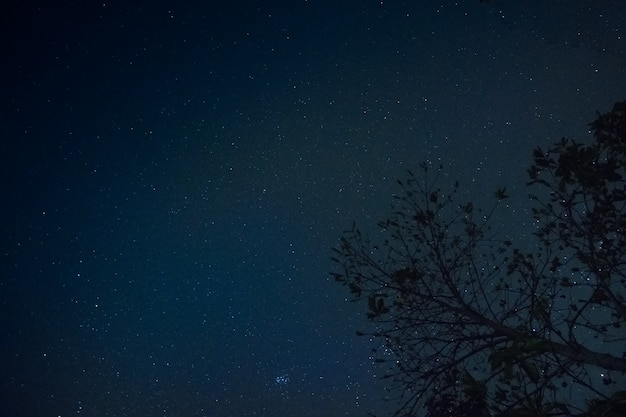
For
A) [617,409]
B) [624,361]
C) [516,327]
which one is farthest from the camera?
[516,327]

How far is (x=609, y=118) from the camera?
171 inches

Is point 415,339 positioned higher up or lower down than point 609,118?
lower down

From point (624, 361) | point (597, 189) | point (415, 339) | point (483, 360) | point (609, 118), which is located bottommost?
point (624, 361)

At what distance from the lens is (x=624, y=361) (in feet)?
13.1

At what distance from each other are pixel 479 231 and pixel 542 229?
0.67 metres

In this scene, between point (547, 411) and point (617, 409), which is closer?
point (617, 409)

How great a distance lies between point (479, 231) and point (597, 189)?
4.05ft

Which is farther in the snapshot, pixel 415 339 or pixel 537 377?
pixel 415 339

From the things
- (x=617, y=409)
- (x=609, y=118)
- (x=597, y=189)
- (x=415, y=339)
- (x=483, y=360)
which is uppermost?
(x=609, y=118)

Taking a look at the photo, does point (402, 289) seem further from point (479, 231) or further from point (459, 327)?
point (479, 231)

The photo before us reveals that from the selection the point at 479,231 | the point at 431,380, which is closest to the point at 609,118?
the point at 479,231

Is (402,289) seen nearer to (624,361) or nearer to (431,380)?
(431,380)

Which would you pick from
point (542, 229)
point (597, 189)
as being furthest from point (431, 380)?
point (597, 189)

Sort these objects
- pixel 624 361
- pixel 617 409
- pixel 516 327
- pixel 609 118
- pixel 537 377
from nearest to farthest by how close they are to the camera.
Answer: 1. pixel 537 377
2. pixel 617 409
3. pixel 624 361
4. pixel 609 118
5. pixel 516 327
